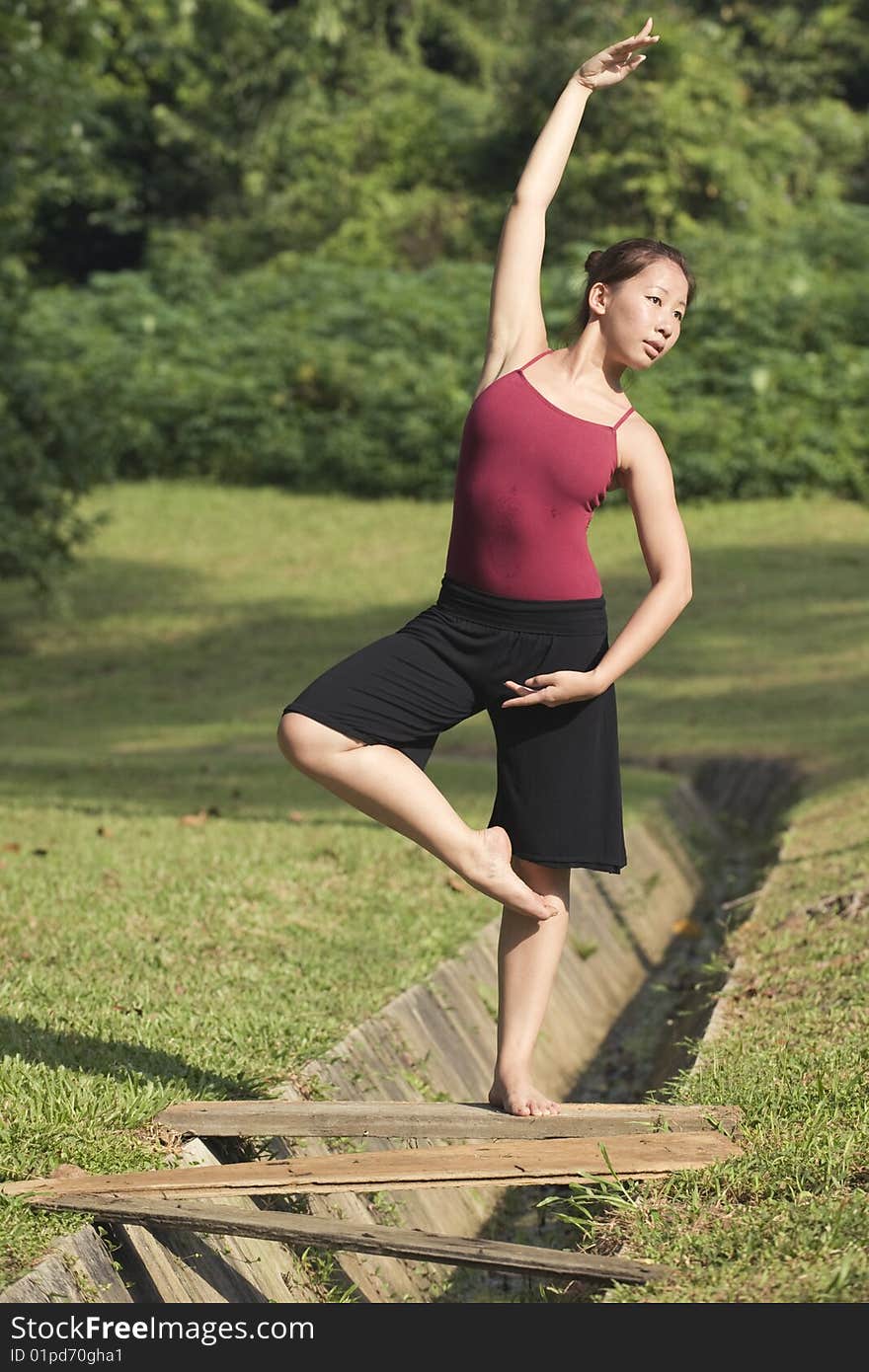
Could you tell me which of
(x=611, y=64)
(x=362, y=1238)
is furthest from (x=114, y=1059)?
(x=611, y=64)

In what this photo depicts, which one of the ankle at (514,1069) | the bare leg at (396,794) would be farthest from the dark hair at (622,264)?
the ankle at (514,1069)

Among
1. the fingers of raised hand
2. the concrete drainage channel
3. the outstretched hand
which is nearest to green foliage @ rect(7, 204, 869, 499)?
the concrete drainage channel

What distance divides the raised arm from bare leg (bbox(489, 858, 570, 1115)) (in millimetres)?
1168

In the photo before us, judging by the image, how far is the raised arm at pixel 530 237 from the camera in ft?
13.8

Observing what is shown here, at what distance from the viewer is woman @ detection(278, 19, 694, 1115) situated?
3955 millimetres

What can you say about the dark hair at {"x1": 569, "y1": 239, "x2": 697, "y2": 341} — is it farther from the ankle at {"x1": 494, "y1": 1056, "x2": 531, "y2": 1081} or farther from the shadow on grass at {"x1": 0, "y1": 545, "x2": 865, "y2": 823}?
the shadow on grass at {"x1": 0, "y1": 545, "x2": 865, "y2": 823}

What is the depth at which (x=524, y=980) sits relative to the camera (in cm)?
431

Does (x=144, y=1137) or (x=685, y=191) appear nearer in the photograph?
(x=144, y=1137)

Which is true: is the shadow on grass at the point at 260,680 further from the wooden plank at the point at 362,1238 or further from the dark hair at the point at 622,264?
the wooden plank at the point at 362,1238

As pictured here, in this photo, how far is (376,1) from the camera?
109 ft

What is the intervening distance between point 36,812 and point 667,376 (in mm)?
14469

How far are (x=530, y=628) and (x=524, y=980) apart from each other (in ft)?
2.87

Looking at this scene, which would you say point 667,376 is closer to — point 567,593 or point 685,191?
point 685,191

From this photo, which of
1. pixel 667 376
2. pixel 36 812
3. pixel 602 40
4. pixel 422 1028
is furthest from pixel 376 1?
pixel 422 1028
